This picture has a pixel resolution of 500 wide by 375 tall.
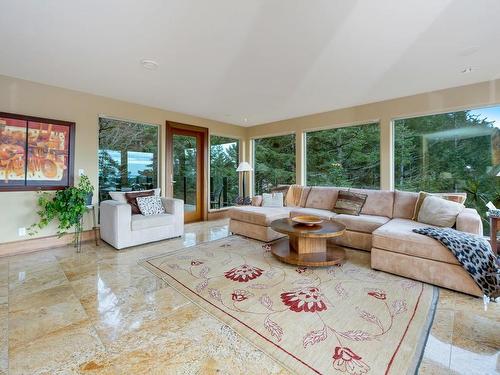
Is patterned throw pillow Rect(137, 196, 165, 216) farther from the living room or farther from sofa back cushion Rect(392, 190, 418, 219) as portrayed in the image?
sofa back cushion Rect(392, 190, 418, 219)

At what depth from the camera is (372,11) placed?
1942mm

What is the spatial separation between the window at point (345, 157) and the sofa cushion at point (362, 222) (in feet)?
4.34

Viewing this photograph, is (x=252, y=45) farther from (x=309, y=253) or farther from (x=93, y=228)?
(x=93, y=228)

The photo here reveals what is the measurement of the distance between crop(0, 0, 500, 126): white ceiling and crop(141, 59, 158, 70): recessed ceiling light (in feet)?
0.19

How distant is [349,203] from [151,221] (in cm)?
314

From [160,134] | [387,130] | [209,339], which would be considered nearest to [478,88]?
[387,130]

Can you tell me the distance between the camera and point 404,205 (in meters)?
3.54

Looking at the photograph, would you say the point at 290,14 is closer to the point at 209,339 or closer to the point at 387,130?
the point at 209,339

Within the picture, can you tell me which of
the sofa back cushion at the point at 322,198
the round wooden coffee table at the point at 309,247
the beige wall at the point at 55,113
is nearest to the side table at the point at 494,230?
the round wooden coffee table at the point at 309,247

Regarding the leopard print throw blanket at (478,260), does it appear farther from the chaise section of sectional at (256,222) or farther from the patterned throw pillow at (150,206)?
the patterned throw pillow at (150,206)

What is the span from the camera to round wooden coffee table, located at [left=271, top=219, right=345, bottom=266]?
2.65 metres

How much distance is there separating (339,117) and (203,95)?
269 cm

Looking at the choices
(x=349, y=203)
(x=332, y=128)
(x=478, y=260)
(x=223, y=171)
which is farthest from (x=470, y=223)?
(x=223, y=171)

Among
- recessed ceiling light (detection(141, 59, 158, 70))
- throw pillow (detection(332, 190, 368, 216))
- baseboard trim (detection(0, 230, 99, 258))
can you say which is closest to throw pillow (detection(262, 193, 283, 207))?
throw pillow (detection(332, 190, 368, 216))
